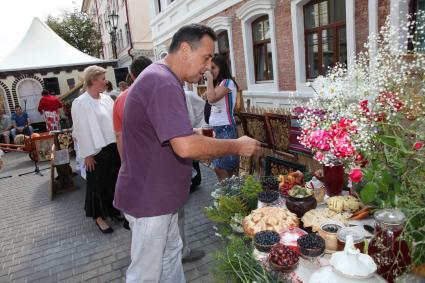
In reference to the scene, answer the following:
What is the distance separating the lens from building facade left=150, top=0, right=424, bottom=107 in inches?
226

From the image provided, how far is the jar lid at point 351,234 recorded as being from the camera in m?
1.57

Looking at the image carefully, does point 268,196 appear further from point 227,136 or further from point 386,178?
point 227,136

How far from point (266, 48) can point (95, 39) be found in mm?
26637

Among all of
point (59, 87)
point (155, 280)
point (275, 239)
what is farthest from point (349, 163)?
point (59, 87)

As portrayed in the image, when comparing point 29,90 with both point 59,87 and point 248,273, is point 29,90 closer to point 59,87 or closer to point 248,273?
point 59,87

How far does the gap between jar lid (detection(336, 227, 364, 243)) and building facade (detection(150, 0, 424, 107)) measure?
12.8ft

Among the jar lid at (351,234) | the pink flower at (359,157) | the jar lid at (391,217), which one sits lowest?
the jar lid at (351,234)

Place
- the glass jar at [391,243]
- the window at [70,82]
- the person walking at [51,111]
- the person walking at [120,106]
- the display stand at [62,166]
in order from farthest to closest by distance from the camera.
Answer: the window at [70,82], the person walking at [51,111], the display stand at [62,166], the person walking at [120,106], the glass jar at [391,243]

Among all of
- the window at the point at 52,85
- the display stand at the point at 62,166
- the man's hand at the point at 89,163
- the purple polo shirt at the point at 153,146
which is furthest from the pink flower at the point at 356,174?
the window at the point at 52,85

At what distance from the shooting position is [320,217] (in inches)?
77.0

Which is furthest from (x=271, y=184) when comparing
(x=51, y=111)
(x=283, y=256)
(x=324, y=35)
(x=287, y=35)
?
(x=51, y=111)

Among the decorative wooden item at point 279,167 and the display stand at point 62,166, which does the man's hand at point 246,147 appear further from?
the display stand at point 62,166

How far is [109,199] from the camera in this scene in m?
4.50

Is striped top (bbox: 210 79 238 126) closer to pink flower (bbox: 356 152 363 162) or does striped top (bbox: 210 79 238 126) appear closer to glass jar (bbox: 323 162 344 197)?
glass jar (bbox: 323 162 344 197)
